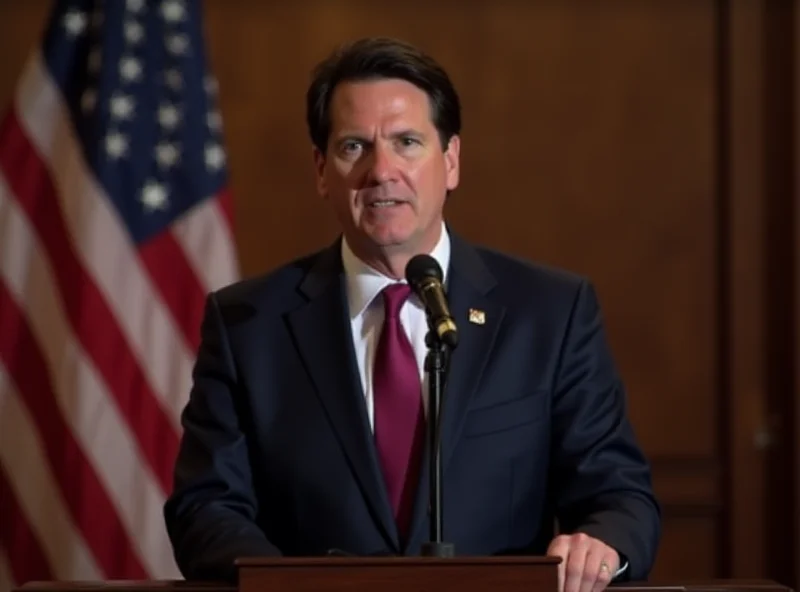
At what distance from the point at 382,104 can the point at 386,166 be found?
0.12 metres

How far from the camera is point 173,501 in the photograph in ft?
8.68

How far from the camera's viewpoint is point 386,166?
2662 millimetres

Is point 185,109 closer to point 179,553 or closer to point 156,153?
point 156,153

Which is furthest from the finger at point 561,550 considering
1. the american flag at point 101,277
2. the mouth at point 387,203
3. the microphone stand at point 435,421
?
the american flag at point 101,277

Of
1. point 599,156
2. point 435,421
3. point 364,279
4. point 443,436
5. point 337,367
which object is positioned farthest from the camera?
point 599,156

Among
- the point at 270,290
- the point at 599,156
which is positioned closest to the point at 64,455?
the point at 270,290

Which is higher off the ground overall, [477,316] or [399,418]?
[477,316]

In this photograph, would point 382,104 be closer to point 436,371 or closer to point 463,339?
point 463,339

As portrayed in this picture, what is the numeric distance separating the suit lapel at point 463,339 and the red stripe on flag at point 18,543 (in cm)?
154

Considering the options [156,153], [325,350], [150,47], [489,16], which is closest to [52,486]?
[156,153]

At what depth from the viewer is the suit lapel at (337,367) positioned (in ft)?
8.42

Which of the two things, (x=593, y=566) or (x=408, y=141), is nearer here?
(x=593, y=566)

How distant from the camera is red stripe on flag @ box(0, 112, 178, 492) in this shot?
12.4 ft

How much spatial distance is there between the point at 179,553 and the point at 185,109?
1615 mm
